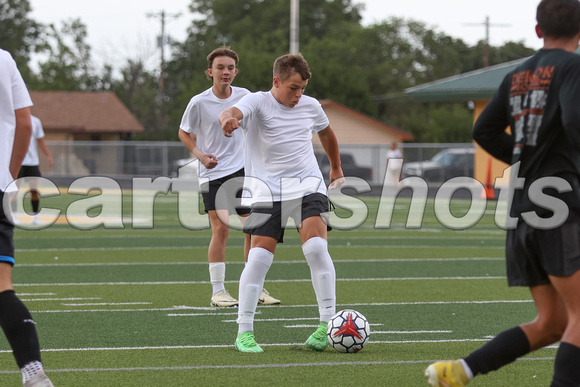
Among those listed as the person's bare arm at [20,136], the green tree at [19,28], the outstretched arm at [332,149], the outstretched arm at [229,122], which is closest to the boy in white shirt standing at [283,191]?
the outstretched arm at [332,149]

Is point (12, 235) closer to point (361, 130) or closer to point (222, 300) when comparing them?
point (222, 300)

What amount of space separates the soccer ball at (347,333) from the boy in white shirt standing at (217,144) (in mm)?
2216

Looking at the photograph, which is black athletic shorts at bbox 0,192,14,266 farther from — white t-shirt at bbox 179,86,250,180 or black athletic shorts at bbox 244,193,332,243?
white t-shirt at bbox 179,86,250,180

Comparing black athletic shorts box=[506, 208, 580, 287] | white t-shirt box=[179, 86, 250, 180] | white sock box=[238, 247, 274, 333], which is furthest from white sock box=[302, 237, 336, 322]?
white t-shirt box=[179, 86, 250, 180]

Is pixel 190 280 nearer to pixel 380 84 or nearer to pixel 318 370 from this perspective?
pixel 318 370

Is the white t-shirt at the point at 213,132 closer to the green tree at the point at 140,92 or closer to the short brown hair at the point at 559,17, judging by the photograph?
the short brown hair at the point at 559,17

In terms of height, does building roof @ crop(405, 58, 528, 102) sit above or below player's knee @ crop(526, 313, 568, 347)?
below

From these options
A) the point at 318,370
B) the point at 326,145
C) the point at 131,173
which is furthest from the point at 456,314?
the point at 131,173

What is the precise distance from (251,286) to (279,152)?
2.91ft

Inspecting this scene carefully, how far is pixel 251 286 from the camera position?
6090mm

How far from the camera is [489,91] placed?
96.1 ft

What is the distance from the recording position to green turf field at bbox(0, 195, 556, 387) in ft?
17.6

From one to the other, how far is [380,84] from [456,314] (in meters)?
70.4

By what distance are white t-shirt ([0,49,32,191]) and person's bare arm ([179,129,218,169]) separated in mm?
2721
